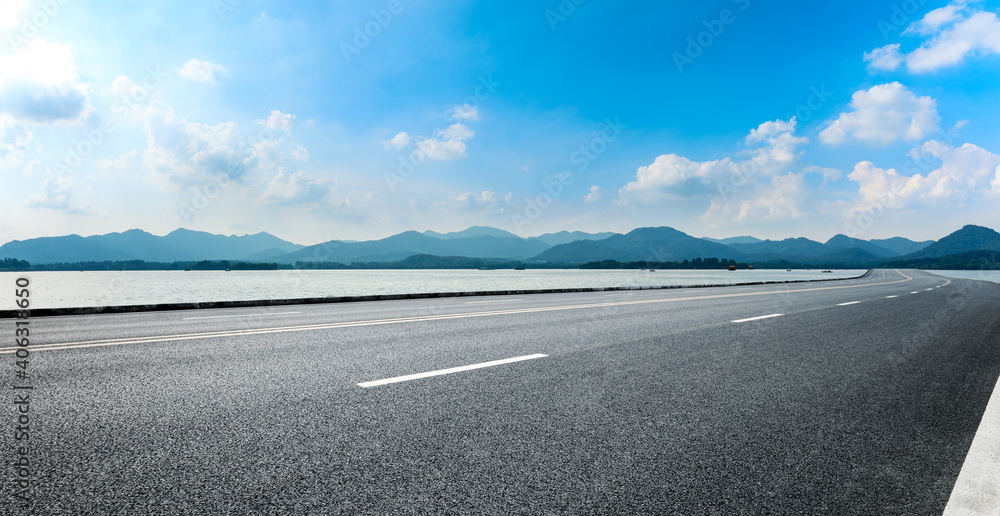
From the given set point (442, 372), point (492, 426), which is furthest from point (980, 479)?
point (442, 372)

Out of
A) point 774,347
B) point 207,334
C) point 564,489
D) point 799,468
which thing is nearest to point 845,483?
point 799,468

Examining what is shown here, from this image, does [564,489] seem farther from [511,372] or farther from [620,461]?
[511,372]

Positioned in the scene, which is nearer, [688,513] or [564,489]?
[688,513]

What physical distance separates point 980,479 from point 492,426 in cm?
304

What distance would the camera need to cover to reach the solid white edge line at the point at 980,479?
8.79ft

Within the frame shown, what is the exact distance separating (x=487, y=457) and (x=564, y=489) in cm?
58

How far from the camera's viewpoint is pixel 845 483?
2920 millimetres

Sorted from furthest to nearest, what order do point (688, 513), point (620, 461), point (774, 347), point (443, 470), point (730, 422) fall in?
1. point (774, 347)
2. point (730, 422)
3. point (620, 461)
4. point (443, 470)
5. point (688, 513)

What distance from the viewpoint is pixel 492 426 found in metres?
3.67

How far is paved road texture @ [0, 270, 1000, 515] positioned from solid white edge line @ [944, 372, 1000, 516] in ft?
0.20

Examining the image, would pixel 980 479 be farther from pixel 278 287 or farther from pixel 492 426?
pixel 278 287

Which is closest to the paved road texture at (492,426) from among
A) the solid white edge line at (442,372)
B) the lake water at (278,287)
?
the solid white edge line at (442,372)

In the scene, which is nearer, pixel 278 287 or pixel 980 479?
pixel 980 479

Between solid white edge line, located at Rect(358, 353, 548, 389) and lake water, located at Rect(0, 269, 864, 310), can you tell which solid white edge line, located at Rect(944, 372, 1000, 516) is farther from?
lake water, located at Rect(0, 269, 864, 310)
